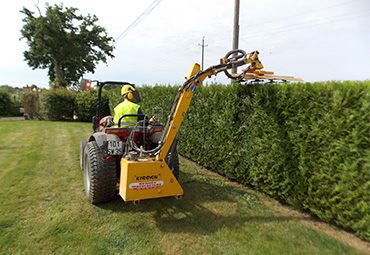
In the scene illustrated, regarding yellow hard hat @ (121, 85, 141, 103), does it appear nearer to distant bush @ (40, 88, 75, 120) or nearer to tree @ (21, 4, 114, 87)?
distant bush @ (40, 88, 75, 120)

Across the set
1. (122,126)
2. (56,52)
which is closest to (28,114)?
(56,52)

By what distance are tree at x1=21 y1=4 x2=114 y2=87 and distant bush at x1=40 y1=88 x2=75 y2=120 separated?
37.6ft

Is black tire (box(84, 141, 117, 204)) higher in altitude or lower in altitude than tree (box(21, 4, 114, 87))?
lower

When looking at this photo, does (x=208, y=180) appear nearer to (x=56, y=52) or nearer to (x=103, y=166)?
(x=103, y=166)

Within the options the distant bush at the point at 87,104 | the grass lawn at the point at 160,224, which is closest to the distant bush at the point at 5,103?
the distant bush at the point at 87,104

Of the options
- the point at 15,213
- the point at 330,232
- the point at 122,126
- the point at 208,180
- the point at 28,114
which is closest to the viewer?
the point at 330,232

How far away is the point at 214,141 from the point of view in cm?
547

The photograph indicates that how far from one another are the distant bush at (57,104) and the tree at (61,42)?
11.5 metres

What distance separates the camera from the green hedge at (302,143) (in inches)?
113

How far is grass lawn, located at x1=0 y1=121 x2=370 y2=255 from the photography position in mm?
2791

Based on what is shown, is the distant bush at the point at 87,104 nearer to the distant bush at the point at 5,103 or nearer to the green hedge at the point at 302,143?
the distant bush at the point at 5,103

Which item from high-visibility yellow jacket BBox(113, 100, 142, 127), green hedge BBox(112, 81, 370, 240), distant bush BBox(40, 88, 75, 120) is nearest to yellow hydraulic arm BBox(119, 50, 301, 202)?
high-visibility yellow jacket BBox(113, 100, 142, 127)

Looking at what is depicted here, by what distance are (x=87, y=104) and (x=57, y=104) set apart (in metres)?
2.31

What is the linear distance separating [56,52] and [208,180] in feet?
104
